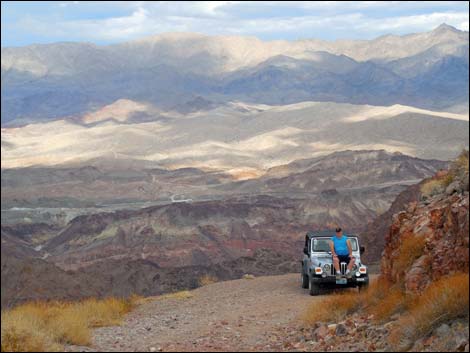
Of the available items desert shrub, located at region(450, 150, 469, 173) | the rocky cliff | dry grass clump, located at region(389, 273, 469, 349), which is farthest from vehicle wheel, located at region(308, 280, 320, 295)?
dry grass clump, located at region(389, 273, 469, 349)

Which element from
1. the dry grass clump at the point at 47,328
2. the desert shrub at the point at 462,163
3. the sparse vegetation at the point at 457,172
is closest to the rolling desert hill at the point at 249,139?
the sparse vegetation at the point at 457,172

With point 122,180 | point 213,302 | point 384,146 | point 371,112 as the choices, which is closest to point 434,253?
point 213,302

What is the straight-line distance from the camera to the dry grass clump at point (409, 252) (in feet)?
40.1

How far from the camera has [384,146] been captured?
116625 mm

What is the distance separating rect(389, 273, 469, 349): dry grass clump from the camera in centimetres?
943

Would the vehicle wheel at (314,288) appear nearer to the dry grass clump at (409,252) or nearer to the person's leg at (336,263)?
the person's leg at (336,263)

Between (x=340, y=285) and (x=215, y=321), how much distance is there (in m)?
3.82

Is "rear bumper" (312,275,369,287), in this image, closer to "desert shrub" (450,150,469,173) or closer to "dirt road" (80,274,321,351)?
"dirt road" (80,274,321,351)

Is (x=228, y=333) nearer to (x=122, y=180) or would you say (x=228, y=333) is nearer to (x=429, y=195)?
(x=429, y=195)

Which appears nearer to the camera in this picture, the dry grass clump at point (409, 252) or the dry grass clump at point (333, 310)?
the dry grass clump at point (409, 252)

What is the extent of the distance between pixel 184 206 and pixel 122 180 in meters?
33.6

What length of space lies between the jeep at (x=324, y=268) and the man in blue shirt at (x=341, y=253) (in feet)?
0.33

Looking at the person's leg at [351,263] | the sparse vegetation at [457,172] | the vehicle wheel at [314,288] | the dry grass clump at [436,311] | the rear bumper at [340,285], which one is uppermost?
the sparse vegetation at [457,172]

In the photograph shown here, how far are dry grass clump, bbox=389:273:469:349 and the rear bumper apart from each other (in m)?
6.23
